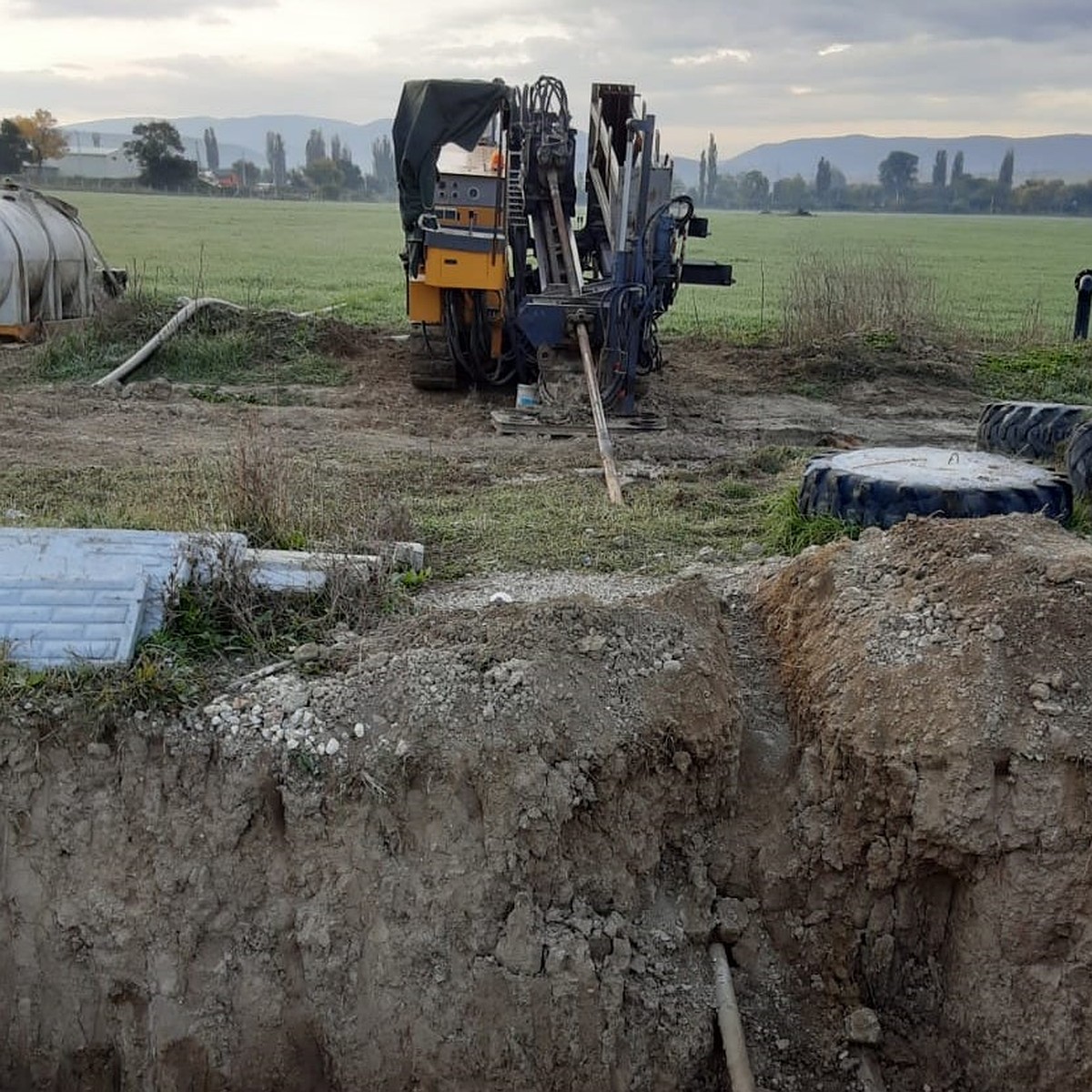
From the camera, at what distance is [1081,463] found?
6973 millimetres

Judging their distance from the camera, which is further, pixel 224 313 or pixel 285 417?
pixel 224 313

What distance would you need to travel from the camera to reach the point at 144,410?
40.0ft

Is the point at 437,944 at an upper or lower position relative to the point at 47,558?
lower

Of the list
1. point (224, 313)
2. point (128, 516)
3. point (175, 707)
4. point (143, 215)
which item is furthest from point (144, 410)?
point (143, 215)

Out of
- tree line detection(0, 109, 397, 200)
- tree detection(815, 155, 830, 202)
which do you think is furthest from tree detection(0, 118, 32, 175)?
tree detection(815, 155, 830, 202)

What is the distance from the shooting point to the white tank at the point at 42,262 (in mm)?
16109

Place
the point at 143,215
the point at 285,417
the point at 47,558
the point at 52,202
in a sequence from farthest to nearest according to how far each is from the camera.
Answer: the point at 143,215, the point at 52,202, the point at 285,417, the point at 47,558

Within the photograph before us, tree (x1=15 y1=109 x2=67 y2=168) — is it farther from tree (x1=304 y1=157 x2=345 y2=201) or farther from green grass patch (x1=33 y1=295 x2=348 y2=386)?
green grass patch (x1=33 y1=295 x2=348 y2=386)

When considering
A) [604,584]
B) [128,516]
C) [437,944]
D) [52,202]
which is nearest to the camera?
[437,944]

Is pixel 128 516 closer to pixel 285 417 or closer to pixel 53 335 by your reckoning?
pixel 285 417

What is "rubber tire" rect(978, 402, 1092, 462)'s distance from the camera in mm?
A: 7703

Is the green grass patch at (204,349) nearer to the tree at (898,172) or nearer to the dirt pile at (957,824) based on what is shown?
the dirt pile at (957,824)

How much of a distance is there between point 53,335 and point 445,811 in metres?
13.5

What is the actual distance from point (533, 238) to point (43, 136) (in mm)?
86948
